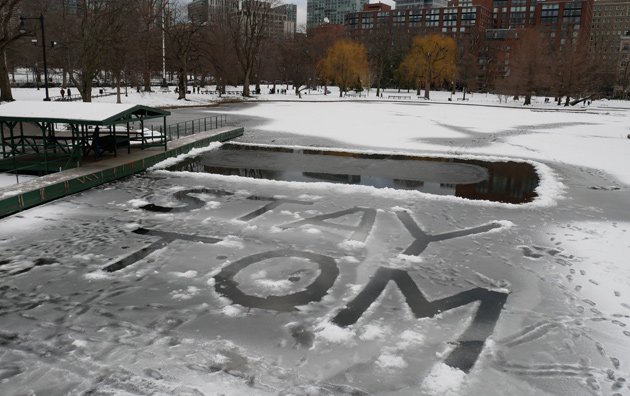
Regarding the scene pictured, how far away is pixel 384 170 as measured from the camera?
21531mm

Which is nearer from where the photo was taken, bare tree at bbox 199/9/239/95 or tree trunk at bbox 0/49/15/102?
tree trunk at bbox 0/49/15/102

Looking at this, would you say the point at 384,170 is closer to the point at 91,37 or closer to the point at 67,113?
the point at 67,113

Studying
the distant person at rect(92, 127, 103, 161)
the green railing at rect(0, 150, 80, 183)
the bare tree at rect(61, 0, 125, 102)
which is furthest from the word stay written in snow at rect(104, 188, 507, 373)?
the bare tree at rect(61, 0, 125, 102)

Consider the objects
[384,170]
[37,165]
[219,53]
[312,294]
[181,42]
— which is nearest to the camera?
[312,294]

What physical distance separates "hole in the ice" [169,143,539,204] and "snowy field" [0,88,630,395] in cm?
157

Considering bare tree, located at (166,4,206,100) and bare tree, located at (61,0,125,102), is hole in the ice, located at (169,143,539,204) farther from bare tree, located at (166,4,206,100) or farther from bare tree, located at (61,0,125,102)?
bare tree, located at (166,4,206,100)

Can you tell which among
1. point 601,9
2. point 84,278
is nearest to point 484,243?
point 84,278

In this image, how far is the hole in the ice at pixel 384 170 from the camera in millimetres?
18500

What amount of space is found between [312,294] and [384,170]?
12949 millimetres

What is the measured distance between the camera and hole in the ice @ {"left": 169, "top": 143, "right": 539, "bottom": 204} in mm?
18500

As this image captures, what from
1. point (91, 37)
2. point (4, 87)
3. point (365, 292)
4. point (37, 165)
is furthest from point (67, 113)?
point (4, 87)

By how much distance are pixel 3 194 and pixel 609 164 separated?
25795 mm

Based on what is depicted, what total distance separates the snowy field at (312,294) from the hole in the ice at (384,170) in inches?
61.8

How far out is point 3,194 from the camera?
1388cm
